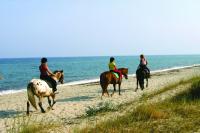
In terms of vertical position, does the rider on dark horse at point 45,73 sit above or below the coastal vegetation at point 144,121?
above

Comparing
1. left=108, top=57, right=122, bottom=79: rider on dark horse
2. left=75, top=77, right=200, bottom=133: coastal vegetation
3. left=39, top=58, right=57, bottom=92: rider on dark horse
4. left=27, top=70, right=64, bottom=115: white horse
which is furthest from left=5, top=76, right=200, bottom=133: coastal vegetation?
left=108, top=57, right=122, bottom=79: rider on dark horse

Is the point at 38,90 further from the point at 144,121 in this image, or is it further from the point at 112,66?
the point at 112,66

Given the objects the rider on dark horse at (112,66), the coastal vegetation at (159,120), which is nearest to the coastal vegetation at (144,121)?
the coastal vegetation at (159,120)

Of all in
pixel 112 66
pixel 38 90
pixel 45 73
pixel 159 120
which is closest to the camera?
pixel 159 120

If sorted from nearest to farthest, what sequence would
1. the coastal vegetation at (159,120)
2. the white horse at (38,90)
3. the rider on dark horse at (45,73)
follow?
the coastal vegetation at (159,120) < the white horse at (38,90) < the rider on dark horse at (45,73)

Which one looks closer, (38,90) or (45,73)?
(38,90)

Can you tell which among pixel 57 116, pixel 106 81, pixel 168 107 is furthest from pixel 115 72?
pixel 168 107

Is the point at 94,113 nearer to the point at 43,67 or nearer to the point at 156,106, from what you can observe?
the point at 156,106

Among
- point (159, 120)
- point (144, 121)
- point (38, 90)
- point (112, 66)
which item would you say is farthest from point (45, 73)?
point (159, 120)

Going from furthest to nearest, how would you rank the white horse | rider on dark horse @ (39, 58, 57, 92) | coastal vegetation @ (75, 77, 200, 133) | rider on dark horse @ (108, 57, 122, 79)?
rider on dark horse @ (108, 57, 122, 79) → rider on dark horse @ (39, 58, 57, 92) → the white horse → coastal vegetation @ (75, 77, 200, 133)

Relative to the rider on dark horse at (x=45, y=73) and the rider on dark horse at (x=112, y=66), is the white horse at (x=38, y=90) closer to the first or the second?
the rider on dark horse at (x=45, y=73)

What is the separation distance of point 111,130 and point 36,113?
22.7 ft

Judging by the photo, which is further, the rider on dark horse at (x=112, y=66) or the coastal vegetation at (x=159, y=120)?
the rider on dark horse at (x=112, y=66)

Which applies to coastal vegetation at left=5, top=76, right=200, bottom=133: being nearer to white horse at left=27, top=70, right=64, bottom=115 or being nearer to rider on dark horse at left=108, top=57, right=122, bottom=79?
white horse at left=27, top=70, right=64, bottom=115
